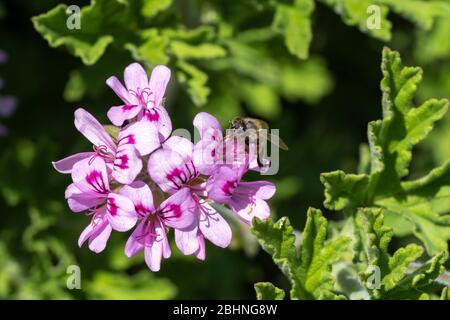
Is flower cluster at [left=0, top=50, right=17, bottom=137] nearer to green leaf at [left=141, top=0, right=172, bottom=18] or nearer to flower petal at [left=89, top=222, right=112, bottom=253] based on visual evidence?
green leaf at [left=141, top=0, right=172, bottom=18]

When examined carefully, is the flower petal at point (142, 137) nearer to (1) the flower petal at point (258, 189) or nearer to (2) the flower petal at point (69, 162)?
(2) the flower petal at point (69, 162)

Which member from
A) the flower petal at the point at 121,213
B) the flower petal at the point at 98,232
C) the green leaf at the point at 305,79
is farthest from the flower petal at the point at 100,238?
the green leaf at the point at 305,79

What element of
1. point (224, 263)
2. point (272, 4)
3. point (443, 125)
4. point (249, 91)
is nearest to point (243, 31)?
point (272, 4)

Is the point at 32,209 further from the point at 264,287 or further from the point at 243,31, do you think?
the point at 264,287

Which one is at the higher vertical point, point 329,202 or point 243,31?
point 243,31

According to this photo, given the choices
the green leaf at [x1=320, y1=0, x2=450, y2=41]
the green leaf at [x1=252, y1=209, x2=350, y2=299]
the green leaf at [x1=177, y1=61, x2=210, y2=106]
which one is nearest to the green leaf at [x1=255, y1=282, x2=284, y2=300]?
the green leaf at [x1=252, y1=209, x2=350, y2=299]
